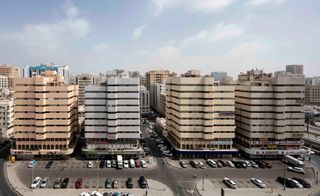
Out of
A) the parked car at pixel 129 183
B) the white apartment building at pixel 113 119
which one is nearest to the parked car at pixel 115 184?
the parked car at pixel 129 183

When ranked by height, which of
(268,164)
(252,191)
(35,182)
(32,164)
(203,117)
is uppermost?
(203,117)

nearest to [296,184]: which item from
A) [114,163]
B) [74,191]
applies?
[114,163]

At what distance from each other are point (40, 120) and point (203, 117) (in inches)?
2064

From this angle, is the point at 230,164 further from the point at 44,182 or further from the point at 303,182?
the point at 44,182

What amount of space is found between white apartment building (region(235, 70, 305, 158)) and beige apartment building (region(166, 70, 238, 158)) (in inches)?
282

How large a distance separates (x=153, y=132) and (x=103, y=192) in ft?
248

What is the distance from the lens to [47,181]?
74938mm

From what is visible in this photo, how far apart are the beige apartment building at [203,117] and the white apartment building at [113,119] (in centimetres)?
1500

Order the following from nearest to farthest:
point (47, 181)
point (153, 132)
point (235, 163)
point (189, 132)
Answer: point (47, 181) < point (235, 163) < point (189, 132) < point (153, 132)

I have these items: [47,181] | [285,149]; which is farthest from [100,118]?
[285,149]

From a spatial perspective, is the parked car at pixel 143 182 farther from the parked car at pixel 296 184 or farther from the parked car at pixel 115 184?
the parked car at pixel 296 184

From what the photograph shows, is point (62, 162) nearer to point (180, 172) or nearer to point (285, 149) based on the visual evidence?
point (180, 172)

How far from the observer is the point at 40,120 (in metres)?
93.2

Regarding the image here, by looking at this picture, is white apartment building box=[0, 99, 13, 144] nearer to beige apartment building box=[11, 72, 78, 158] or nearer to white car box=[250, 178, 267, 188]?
beige apartment building box=[11, 72, 78, 158]
